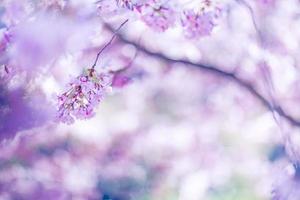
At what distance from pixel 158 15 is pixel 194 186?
0.32m

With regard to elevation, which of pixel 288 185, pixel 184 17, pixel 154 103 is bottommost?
pixel 288 185

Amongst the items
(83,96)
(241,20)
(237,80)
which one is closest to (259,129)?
(237,80)

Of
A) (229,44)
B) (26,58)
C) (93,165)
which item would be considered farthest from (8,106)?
(229,44)

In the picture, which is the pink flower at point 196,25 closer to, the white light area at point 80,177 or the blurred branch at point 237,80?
the blurred branch at point 237,80

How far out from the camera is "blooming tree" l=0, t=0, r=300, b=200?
109cm

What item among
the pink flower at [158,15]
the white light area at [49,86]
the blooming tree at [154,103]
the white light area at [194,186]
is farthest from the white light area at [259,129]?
the white light area at [49,86]

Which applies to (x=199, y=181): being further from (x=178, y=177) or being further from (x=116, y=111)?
(x=116, y=111)

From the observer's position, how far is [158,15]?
1125 mm

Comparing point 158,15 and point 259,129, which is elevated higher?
point 158,15

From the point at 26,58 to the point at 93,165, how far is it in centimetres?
25

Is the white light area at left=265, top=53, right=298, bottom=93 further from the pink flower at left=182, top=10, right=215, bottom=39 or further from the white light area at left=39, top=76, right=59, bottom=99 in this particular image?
the white light area at left=39, top=76, right=59, bottom=99

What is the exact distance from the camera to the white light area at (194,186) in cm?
108

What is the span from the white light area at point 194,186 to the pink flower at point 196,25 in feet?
0.84

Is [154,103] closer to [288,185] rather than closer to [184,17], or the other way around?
[184,17]
